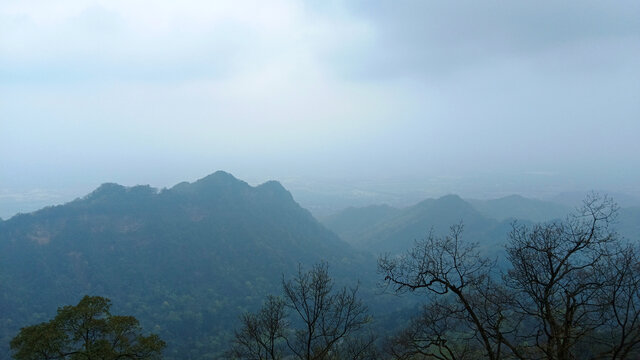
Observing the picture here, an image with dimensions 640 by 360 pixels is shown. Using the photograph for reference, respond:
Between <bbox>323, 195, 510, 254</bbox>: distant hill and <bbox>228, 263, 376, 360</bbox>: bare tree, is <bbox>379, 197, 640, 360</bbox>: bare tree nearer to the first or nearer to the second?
<bbox>228, 263, 376, 360</bbox>: bare tree

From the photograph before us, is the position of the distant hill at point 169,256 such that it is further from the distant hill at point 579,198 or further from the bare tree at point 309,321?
the distant hill at point 579,198

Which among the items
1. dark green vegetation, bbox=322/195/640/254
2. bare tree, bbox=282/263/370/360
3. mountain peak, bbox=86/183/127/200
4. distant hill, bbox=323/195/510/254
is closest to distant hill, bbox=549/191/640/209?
dark green vegetation, bbox=322/195/640/254

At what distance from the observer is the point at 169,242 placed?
57.1 meters

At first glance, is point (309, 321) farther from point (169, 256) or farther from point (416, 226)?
point (416, 226)

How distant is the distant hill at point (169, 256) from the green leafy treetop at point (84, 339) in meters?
29.2

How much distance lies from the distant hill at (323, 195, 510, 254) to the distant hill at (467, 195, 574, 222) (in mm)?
15757

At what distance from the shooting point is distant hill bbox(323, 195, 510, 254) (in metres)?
77.0

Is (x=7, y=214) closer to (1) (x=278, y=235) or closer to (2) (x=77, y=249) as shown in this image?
(2) (x=77, y=249)

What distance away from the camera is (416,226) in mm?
83188

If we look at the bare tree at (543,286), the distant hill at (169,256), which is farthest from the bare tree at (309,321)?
the distant hill at (169,256)

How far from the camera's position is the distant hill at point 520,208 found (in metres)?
98.5

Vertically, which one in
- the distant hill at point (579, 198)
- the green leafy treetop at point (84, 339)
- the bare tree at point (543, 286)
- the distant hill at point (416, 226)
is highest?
the bare tree at point (543, 286)

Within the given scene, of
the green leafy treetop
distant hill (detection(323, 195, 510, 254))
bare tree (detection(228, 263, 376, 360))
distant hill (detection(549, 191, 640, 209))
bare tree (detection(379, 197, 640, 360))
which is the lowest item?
distant hill (detection(323, 195, 510, 254))

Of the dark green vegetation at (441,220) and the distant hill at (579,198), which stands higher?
the distant hill at (579,198)
